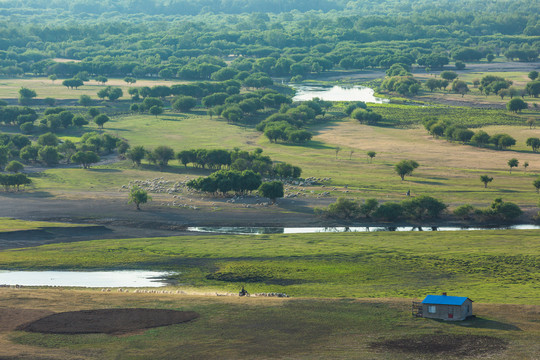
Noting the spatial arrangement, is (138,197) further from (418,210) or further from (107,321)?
(107,321)

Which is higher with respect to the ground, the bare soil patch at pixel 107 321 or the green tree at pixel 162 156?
the green tree at pixel 162 156

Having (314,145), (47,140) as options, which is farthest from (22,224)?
(314,145)

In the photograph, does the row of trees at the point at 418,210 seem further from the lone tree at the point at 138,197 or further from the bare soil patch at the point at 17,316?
the bare soil patch at the point at 17,316

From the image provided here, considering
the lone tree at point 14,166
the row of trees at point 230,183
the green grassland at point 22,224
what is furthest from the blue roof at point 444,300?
the lone tree at point 14,166

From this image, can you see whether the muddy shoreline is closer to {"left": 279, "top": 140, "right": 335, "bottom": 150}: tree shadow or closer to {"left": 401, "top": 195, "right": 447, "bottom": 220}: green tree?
{"left": 401, "top": 195, "right": 447, "bottom": 220}: green tree

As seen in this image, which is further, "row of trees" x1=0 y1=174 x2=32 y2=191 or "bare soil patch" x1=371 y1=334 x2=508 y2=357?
"row of trees" x1=0 y1=174 x2=32 y2=191

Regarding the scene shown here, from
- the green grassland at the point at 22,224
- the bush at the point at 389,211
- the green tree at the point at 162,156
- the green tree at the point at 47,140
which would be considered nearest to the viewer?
the green grassland at the point at 22,224

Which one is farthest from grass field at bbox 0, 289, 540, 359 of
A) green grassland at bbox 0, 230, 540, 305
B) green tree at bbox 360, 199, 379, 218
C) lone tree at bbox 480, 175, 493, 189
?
lone tree at bbox 480, 175, 493, 189
